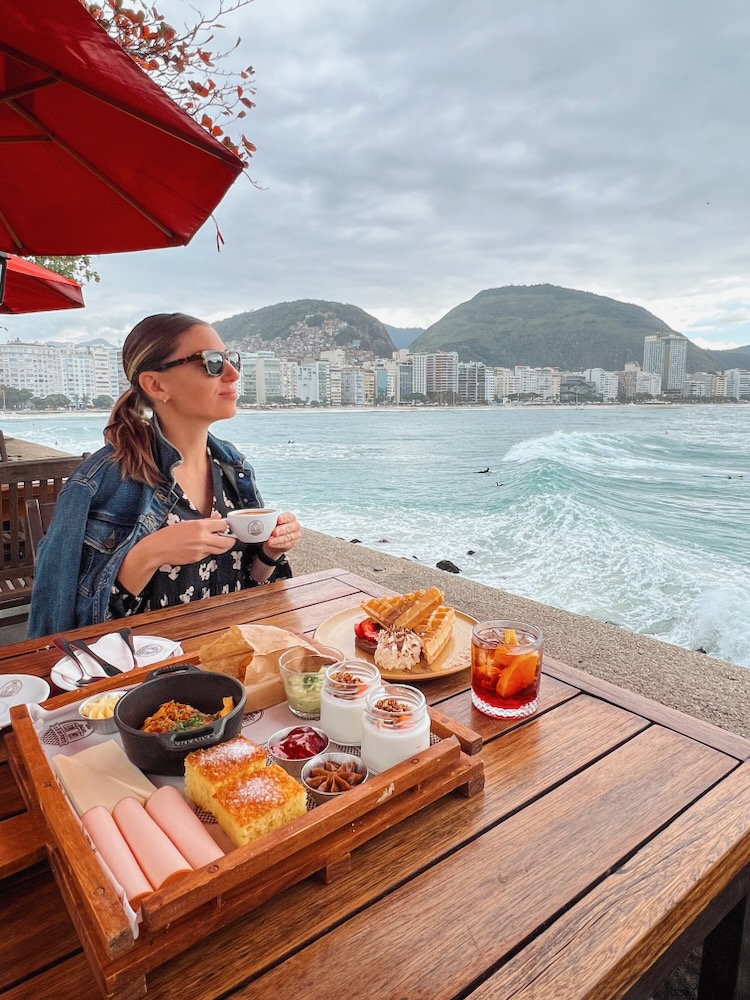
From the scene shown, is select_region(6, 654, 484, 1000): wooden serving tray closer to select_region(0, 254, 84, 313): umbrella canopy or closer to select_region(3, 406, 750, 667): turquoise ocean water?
select_region(0, 254, 84, 313): umbrella canopy

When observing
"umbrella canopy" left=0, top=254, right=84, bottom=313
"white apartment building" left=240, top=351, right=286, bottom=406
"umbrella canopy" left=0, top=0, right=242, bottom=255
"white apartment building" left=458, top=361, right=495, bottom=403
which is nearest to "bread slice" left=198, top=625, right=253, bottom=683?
"umbrella canopy" left=0, top=0, right=242, bottom=255

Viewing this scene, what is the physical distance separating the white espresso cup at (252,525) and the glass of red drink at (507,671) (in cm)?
71

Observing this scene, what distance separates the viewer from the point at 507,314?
2589 inches

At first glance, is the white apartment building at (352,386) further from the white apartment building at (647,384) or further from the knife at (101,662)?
the knife at (101,662)

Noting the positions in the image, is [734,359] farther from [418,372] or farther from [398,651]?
[398,651]

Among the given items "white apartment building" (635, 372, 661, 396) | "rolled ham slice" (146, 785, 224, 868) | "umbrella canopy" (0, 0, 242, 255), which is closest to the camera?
"rolled ham slice" (146, 785, 224, 868)

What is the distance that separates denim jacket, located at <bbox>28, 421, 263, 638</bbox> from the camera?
1732 mm

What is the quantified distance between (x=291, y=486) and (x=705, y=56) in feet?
141

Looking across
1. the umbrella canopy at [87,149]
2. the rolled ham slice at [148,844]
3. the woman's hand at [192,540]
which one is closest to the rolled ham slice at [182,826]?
the rolled ham slice at [148,844]

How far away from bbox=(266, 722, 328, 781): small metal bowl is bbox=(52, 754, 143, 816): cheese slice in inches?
8.1

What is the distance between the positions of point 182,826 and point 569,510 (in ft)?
50.4

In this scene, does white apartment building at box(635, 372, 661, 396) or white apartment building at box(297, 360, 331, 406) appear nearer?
white apartment building at box(297, 360, 331, 406)

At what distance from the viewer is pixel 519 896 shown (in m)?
0.73

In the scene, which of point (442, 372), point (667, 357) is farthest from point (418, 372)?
point (667, 357)
